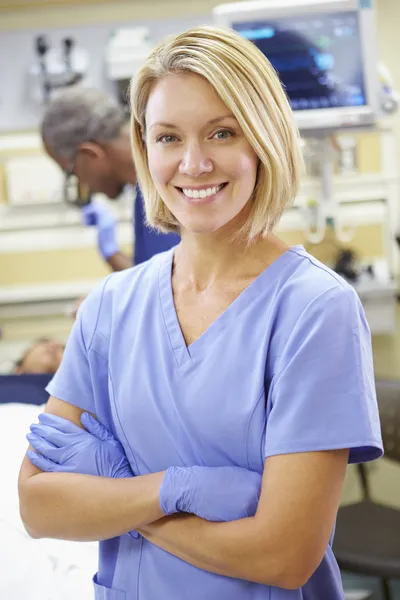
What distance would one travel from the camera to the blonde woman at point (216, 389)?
106 cm

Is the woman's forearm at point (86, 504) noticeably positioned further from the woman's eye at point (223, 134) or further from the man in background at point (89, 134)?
the man in background at point (89, 134)

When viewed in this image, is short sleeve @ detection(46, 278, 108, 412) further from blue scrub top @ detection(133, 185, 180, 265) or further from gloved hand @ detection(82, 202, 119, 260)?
gloved hand @ detection(82, 202, 119, 260)

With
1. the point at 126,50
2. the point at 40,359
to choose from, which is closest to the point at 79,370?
the point at 40,359

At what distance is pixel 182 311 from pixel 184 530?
331mm

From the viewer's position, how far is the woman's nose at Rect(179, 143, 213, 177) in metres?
1.11

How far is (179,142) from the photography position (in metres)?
1.14

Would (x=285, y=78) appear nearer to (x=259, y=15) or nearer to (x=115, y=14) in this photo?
(x=259, y=15)

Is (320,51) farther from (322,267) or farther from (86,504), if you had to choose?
(86,504)

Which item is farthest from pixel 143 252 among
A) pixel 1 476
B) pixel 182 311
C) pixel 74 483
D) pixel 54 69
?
pixel 54 69

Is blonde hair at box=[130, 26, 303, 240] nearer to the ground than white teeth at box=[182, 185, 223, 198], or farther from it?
farther from it

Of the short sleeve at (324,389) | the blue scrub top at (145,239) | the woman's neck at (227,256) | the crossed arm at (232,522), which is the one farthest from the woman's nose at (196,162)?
the blue scrub top at (145,239)

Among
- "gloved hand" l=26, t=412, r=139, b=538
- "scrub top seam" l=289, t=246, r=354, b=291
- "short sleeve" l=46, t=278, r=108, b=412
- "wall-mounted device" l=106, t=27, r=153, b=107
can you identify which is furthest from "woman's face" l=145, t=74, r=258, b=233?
"wall-mounted device" l=106, t=27, r=153, b=107

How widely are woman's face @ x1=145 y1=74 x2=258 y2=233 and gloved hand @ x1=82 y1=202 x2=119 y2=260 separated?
1.95 meters

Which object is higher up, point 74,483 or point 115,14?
point 115,14
